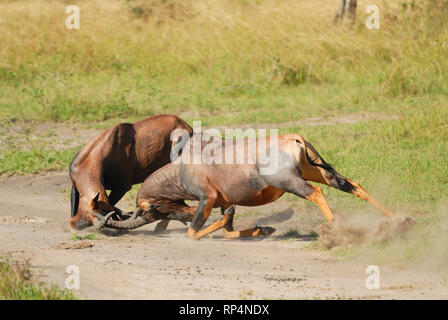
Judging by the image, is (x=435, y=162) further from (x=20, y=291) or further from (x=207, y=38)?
(x=207, y=38)

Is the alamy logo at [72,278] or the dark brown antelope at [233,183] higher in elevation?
the dark brown antelope at [233,183]

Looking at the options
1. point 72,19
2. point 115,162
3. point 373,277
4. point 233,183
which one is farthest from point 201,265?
point 72,19

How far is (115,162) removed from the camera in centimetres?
796

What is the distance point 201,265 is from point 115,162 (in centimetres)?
215

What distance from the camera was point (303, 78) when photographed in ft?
46.8

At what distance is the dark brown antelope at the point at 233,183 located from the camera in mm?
6793

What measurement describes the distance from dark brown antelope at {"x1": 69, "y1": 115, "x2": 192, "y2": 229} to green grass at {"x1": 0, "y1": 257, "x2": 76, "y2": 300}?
1.90 meters

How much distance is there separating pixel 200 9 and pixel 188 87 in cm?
399

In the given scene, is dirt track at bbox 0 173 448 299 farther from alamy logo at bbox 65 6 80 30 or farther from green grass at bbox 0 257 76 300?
alamy logo at bbox 65 6 80 30

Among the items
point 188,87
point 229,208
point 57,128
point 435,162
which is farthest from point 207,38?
point 229,208

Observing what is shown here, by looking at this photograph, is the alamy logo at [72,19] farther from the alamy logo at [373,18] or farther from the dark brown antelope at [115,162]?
the dark brown antelope at [115,162]

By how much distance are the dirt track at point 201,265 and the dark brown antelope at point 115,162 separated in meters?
0.31

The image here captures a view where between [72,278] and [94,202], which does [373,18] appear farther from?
[72,278]

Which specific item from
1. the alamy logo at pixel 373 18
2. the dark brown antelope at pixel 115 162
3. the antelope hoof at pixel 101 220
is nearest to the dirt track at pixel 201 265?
the antelope hoof at pixel 101 220
